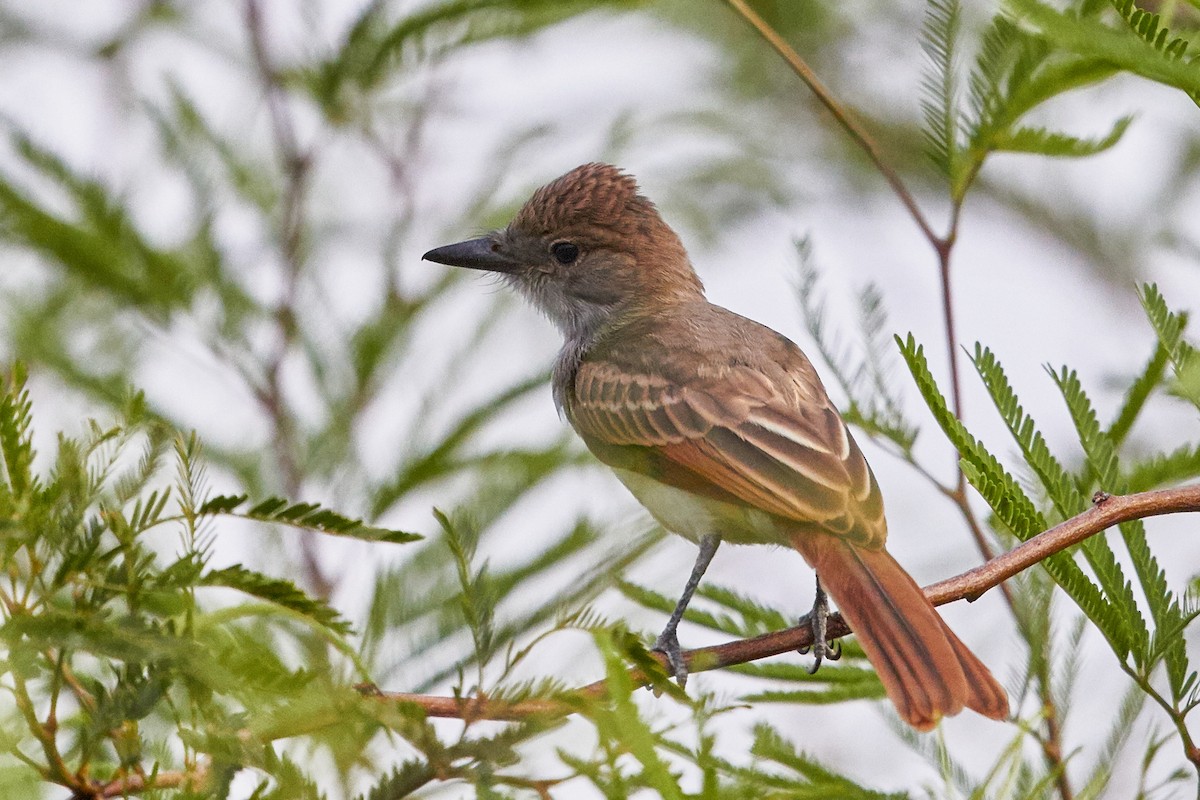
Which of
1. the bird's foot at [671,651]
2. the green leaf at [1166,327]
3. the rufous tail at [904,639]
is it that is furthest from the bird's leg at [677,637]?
the green leaf at [1166,327]

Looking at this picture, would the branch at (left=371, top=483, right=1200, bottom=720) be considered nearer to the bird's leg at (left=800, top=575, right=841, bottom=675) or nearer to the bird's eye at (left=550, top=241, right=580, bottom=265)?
the bird's leg at (left=800, top=575, right=841, bottom=675)

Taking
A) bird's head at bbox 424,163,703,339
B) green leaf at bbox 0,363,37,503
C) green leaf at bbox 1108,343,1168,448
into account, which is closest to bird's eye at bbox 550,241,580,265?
bird's head at bbox 424,163,703,339

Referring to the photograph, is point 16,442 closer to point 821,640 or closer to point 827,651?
point 821,640

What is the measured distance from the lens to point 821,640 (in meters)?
3.60

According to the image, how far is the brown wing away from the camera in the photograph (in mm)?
3852

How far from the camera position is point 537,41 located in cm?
541

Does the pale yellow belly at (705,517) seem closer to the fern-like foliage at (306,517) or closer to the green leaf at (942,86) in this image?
the green leaf at (942,86)

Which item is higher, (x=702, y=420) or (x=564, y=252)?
(x=564, y=252)

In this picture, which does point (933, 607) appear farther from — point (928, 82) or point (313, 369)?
point (313, 369)

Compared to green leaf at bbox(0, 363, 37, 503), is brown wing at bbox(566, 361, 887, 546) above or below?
above

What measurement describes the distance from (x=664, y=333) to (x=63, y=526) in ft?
9.91

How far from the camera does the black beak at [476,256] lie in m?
5.14

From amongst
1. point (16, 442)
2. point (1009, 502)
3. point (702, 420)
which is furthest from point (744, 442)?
point (16, 442)

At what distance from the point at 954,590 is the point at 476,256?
2569 millimetres
